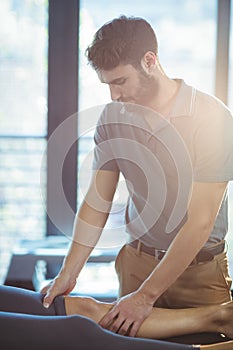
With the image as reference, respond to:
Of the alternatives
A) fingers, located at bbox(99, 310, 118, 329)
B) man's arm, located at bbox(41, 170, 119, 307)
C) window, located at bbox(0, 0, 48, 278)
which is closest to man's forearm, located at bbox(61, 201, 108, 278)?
man's arm, located at bbox(41, 170, 119, 307)

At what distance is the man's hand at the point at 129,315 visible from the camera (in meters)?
1.70

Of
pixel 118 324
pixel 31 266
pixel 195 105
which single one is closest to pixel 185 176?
pixel 195 105

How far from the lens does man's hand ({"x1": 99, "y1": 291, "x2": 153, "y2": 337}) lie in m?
1.70

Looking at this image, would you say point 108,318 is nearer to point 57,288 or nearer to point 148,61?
point 57,288

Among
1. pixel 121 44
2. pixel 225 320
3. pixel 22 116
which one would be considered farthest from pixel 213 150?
pixel 22 116

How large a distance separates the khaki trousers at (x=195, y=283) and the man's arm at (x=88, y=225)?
176mm

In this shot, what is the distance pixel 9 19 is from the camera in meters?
3.40

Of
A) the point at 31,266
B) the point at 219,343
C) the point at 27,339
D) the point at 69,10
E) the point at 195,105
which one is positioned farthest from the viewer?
the point at 69,10

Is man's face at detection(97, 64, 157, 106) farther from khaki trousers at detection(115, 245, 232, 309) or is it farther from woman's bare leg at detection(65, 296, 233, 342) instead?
woman's bare leg at detection(65, 296, 233, 342)

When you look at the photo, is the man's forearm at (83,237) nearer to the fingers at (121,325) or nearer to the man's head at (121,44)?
the fingers at (121,325)

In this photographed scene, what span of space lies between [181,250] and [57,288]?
48 cm

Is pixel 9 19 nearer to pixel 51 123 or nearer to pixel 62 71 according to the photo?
pixel 62 71

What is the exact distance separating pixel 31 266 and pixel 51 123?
0.96 meters

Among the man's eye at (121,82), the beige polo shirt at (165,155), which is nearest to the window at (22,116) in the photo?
the beige polo shirt at (165,155)
